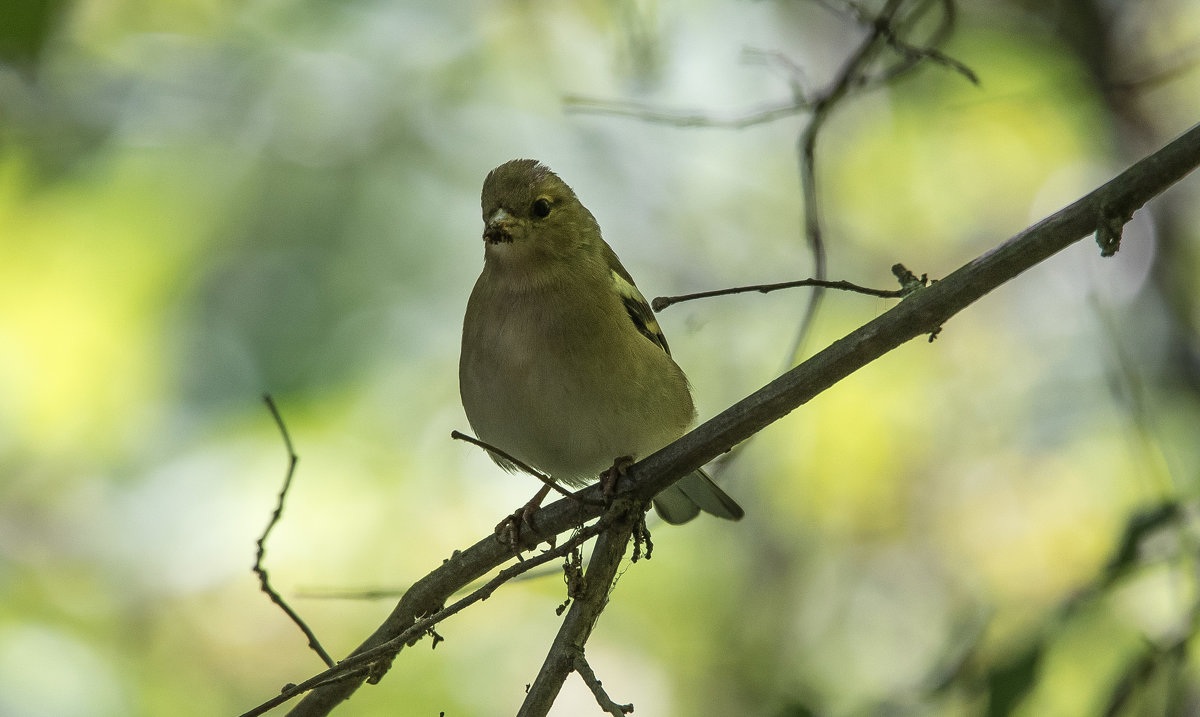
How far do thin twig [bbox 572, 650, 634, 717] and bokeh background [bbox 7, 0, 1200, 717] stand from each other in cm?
405

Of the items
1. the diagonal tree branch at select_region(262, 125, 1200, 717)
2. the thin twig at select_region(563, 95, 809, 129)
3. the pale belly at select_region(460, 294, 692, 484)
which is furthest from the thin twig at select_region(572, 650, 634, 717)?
the thin twig at select_region(563, 95, 809, 129)

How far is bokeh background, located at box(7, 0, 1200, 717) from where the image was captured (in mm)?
7203

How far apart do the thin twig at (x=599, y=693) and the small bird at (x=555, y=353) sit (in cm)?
146

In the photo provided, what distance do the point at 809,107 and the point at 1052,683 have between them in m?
3.19

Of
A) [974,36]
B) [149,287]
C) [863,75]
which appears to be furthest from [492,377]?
[974,36]

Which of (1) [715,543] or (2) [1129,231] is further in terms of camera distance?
(1) [715,543]

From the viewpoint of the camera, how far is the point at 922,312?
9.25ft

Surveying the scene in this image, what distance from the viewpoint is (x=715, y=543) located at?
846cm

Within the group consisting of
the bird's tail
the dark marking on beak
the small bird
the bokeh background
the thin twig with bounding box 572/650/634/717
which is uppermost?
the bokeh background

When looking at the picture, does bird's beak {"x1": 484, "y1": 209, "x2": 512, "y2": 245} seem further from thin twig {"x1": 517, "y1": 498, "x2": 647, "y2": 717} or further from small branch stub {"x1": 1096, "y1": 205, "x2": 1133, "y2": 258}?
small branch stub {"x1": 1096, "y1": 205, "x2": 1133, "y2": 258}

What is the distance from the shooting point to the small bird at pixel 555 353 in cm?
448

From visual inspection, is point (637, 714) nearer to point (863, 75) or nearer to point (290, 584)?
point (290, 584)

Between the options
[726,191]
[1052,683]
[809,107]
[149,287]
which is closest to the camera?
[809,107]

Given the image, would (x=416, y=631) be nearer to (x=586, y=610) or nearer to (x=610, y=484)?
(x=586, y=610)
